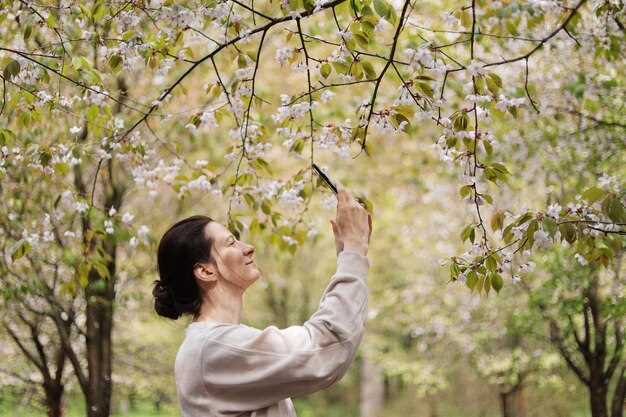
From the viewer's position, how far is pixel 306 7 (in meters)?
3.52

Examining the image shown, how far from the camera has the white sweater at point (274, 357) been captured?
231cm

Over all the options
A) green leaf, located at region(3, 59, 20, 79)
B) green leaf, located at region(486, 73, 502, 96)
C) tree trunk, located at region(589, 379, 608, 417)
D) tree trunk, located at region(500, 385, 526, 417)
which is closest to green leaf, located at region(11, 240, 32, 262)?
green leaf, located at region(3, 59, 20, 79)

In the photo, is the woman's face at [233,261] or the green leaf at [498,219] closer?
the woman's face at [233,261]

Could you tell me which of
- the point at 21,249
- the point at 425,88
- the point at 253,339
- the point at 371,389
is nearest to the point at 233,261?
the point at 253,339

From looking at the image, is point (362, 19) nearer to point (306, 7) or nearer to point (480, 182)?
point (306, 7)

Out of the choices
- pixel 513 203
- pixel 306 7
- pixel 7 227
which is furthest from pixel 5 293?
pixel 513 203

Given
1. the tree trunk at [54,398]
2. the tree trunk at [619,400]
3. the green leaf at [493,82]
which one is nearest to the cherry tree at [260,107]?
the green leaf at [493,82]

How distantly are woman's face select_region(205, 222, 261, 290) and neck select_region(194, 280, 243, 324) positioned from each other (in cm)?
3

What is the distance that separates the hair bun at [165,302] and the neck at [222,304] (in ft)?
0.45

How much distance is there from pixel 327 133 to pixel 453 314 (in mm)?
9834

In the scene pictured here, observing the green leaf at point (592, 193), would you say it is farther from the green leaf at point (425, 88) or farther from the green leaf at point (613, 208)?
the green leaf at point (425, 88)

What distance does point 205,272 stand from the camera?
2.75m

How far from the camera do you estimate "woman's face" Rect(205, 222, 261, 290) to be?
2729 millimetres

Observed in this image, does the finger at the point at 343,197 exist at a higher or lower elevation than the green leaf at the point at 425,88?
lower
